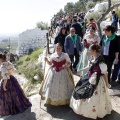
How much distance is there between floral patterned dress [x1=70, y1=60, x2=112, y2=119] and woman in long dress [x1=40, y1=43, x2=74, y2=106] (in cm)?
66

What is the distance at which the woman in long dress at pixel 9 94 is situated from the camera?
16.5 ft

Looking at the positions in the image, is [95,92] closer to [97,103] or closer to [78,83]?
[97,103]

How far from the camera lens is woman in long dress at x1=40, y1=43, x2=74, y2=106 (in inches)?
202

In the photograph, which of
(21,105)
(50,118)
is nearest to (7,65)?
(21,105)

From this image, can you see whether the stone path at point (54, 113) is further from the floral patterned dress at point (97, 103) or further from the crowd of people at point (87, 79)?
the floral patterned dress at point (97, 103)

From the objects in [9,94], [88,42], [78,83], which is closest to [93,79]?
[78,83]

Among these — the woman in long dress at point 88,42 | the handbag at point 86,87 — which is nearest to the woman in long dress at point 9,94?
the handbag at point 86,87

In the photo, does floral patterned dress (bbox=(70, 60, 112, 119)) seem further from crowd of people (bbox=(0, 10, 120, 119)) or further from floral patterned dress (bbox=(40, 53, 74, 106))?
floral patterned dress (bbox=(40, 53, 74, 106))

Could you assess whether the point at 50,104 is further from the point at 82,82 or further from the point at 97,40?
the point at 97,40

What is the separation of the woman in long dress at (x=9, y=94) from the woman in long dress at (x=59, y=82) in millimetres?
691

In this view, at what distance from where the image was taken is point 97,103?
14.5 ft

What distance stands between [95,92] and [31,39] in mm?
22555

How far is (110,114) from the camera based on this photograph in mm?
4812

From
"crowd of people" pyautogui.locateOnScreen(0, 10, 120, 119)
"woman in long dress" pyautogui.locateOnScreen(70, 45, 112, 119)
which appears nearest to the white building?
"crowd of people" pyautogui.locateOnScreen(0, 10, 120, 119)
